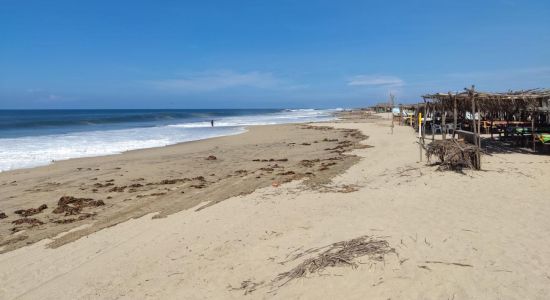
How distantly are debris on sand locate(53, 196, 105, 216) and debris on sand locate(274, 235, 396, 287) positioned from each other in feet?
17.3

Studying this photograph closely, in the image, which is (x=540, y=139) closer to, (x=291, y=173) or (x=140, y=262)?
(x=291, y=173)

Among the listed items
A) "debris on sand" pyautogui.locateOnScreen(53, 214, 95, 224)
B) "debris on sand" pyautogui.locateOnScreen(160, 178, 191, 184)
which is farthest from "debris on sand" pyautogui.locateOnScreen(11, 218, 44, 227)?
"debris on sand" pyautogui.locateOnScreen(160, 178, 191, 184)

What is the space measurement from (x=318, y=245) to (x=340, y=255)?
21.9 inches

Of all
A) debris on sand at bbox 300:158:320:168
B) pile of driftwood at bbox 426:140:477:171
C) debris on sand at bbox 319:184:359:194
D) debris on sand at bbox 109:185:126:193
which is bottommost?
debris on sand at bbox 109:185:126:193

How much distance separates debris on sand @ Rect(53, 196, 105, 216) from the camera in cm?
794

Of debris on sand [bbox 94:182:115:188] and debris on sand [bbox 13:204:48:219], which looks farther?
debris on sand [bbox 94:182:115:188]

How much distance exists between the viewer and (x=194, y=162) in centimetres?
1402

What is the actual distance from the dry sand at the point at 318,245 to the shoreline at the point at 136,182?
766mm

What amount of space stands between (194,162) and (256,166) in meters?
2.54

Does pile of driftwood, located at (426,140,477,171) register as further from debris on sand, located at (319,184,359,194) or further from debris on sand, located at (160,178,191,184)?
debris on sand, located at (160,178,191,184)

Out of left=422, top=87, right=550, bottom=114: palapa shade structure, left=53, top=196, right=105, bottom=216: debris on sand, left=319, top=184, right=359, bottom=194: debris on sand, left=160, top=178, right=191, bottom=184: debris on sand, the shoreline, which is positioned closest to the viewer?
the shoreline

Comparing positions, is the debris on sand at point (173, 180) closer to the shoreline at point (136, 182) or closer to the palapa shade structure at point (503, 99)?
the shoreline at point (136, 182)

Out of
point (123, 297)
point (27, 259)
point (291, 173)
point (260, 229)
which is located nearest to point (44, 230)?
point (27, 259)

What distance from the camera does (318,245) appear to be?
16.9 feet
